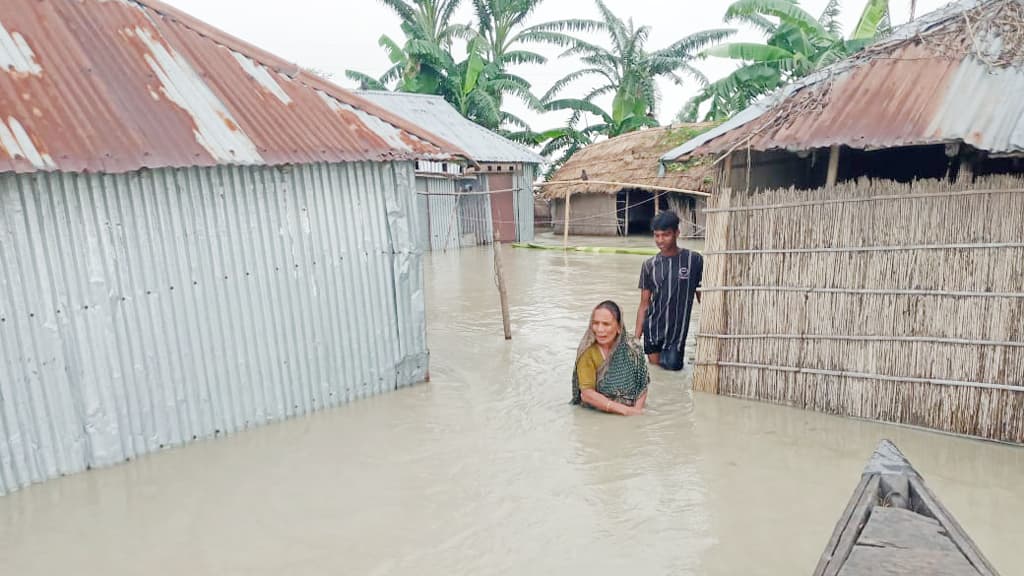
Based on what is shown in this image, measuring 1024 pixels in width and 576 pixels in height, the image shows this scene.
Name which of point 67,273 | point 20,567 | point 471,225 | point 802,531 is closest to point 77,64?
point 67,273

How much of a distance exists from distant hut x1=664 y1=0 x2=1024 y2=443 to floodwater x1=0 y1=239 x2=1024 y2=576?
0.32 metres

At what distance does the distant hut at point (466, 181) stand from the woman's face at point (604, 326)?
13602mm

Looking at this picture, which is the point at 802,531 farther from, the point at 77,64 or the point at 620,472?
the point at 77,64

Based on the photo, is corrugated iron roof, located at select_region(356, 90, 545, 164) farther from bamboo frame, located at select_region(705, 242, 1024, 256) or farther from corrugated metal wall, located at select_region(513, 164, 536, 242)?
bamboo frame, located at select_region(705, 242, 1024, 256)

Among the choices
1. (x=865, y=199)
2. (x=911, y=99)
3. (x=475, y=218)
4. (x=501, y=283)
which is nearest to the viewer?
(x=911, y=99)

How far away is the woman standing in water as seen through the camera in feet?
18.5

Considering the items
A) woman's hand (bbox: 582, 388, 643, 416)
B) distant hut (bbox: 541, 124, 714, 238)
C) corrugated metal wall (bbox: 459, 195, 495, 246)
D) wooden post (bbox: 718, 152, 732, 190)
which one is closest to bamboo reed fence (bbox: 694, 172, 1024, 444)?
wooden post (bbox: 718, 152, 732, 190)

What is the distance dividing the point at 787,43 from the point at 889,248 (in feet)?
43.6

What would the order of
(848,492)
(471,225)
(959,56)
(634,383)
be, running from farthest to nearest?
(471,225) < (634,383) < (959,56) < (848,492)

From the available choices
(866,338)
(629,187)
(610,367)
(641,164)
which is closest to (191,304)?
(610,367)

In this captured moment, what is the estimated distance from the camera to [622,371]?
5.80 meters

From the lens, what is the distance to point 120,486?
4750 millimetres

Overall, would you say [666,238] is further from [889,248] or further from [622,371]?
[889,248]

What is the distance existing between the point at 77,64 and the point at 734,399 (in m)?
5.78
